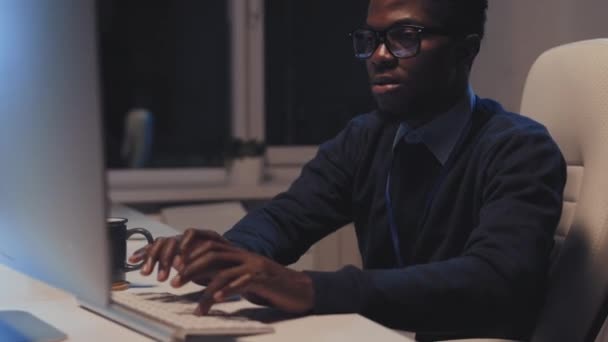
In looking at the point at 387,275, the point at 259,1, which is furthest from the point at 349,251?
the point at 387,275

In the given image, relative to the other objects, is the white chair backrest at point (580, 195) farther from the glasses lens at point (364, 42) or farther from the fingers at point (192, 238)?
the fingers at point (192, 238)

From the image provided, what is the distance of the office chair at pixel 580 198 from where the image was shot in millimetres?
1212

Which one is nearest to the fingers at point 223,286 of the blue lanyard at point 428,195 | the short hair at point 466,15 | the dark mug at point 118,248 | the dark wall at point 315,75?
the dark mug at point 118,248

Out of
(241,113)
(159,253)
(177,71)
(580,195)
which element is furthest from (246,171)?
(159,253)

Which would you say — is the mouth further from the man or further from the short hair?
the short hair

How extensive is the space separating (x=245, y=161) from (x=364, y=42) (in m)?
1.62

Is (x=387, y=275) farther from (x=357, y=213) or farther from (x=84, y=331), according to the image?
(x=357, y=213)

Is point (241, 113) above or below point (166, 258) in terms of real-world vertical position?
below

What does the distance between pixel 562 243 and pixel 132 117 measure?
2.65m

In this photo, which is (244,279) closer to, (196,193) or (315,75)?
(196,193)

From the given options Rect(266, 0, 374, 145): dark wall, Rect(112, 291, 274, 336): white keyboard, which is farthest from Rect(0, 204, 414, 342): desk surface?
Rect(266, 0, 374, 145): dark wall

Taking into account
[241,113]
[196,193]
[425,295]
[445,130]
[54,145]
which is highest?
[54,145]

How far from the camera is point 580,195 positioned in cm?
130

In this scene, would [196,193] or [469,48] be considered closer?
[469,48]
